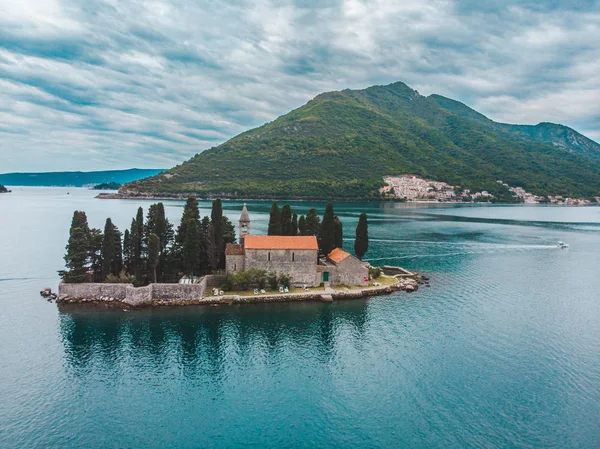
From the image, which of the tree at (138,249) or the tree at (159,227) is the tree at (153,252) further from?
the tree at (159,227)

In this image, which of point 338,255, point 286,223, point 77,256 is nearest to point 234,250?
point 338,255

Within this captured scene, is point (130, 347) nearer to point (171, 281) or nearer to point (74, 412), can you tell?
point (74, 412)

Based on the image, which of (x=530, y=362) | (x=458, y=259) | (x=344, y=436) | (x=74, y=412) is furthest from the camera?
(x=458, y=259)

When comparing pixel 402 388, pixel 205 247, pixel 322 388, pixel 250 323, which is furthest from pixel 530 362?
pixel 205 247

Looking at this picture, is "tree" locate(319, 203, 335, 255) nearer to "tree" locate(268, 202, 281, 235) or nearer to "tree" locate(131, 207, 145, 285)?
"tree" locate(268, 202, 281, 235)

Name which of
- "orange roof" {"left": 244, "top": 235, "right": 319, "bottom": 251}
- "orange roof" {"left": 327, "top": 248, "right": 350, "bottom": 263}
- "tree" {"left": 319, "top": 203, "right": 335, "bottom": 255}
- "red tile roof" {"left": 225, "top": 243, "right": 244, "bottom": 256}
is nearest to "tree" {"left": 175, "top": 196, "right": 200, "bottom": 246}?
"red tile roof" {"left": 225, "top": 243, "right": 244, "bottom": 256}

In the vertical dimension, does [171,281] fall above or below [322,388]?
above

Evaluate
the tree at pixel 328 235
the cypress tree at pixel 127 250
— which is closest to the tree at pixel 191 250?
the cypress tree at pixel 127 250

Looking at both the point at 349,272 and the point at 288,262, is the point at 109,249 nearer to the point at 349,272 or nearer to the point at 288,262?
the point at 288,262
